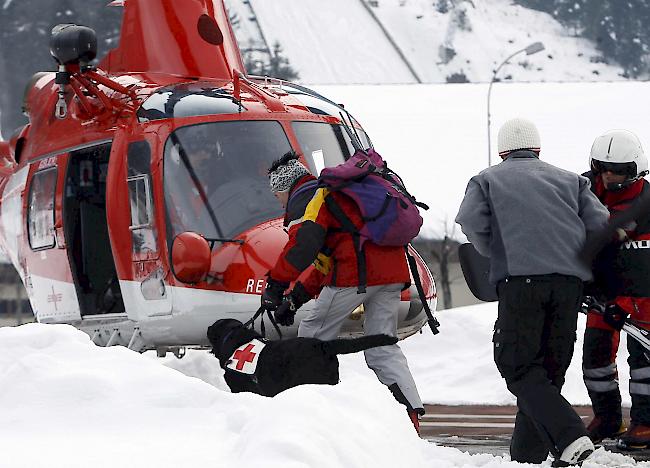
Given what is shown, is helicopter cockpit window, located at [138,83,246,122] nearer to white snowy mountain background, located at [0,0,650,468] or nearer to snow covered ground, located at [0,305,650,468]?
white snowy mountain background, located at [0,0,650,468]

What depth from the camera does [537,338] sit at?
6020 mm

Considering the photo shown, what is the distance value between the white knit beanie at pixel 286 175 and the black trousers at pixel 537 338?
1664mm

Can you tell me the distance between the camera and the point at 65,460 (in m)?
3.46

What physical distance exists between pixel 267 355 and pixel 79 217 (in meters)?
3.69

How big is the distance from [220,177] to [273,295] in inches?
69.6

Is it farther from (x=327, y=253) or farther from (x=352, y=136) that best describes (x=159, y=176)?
(x=327, y=253)

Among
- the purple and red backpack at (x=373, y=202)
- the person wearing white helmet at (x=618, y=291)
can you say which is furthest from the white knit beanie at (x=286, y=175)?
the person wearing white helmet at (x=618, y=291)

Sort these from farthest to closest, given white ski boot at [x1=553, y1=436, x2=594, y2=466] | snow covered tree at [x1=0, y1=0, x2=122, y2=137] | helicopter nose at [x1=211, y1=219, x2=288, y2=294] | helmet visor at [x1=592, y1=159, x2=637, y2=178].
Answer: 1. snow covered tree at [x1=0, y1=0, x2=122, y2=137]
2. helicopter nose at [x1=211, y1=219, x2=288, y2=294]
3. helmet visor at [x1=592, y1=159, x2=637, y2=178]
4. white ski boot at [x1=553, y1=436, x2=594, y2=466]

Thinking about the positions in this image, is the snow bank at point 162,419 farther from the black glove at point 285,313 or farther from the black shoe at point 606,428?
the black shoe at point 606,428

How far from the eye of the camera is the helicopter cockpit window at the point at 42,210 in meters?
9.83

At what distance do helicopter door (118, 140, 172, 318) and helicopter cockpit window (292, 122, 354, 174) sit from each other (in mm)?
1052

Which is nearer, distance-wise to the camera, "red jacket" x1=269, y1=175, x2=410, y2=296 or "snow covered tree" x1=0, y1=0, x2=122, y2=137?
"red jacket" x1=269, y1=175, x2=410, y2=296

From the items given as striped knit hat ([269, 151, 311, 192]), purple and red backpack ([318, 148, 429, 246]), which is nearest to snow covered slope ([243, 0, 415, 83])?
striped knit hat ([269, 151, 311, 192])

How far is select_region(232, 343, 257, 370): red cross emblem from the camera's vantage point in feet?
22.1
